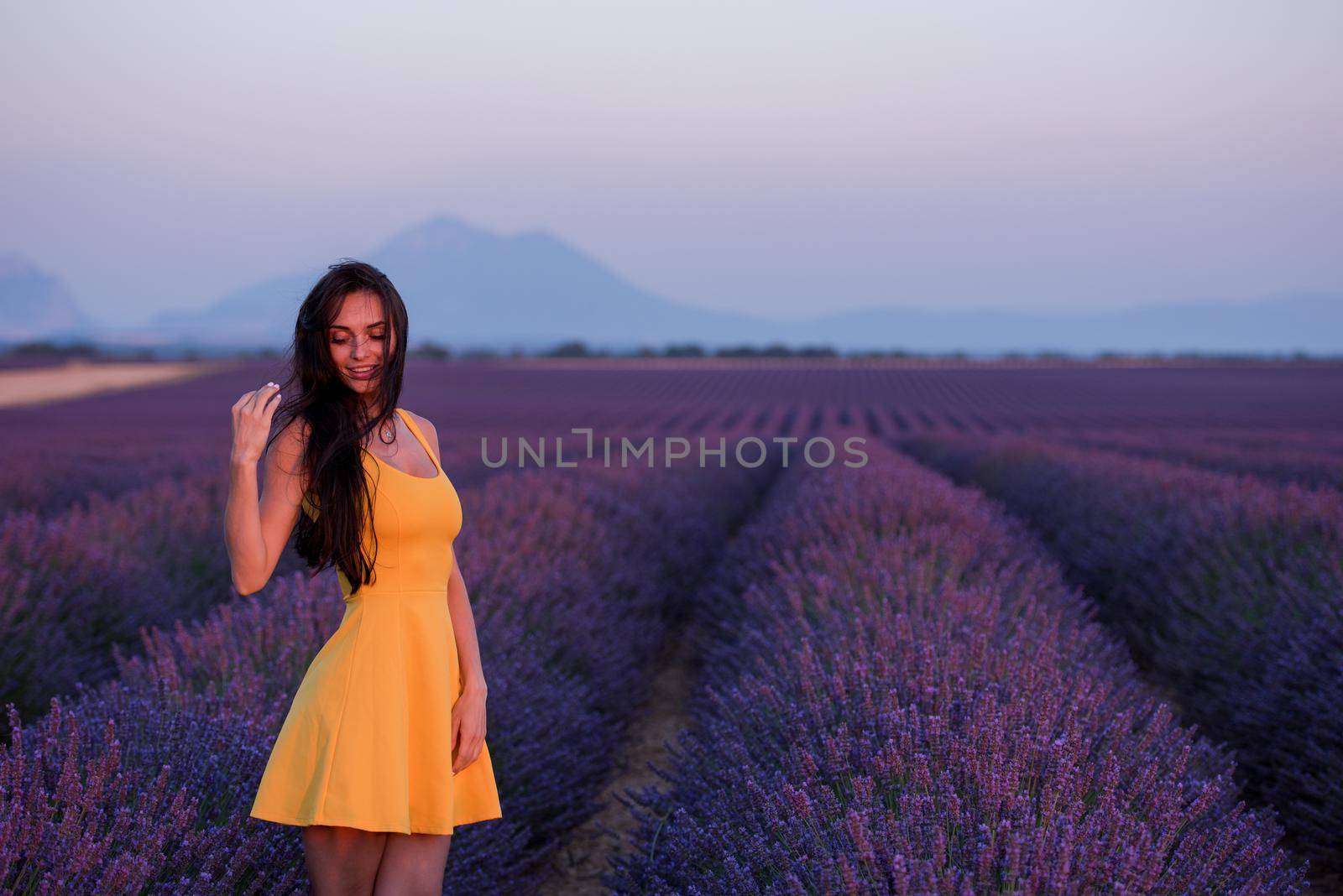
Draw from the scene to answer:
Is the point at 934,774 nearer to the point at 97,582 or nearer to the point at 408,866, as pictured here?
the point at 408,866

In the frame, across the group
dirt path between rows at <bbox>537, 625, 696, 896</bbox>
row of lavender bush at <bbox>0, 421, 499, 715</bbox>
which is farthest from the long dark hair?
row of lavender bush at <bbox>0, 421, 499, 715</bbox>

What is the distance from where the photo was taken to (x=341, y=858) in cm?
158

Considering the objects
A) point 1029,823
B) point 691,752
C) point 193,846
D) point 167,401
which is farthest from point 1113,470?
point 167,401

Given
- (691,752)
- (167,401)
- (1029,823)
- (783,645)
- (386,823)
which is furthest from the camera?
(167,401)

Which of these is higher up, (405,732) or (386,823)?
(405,732)

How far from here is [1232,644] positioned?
3.94 meters

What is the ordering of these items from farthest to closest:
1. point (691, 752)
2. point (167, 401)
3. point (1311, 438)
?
point (167, 401)
point (1311, 438)
point (691, 752)

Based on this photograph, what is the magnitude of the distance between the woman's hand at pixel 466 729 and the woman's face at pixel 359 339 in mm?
598

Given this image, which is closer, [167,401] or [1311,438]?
[1311,438]

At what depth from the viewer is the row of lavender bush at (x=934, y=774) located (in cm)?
140

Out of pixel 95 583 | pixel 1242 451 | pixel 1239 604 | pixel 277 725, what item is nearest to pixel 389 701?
pixel 277 725

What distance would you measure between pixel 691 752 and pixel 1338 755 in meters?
2.03

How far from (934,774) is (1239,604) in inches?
123

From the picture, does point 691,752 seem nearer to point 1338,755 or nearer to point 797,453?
point 1338,755
